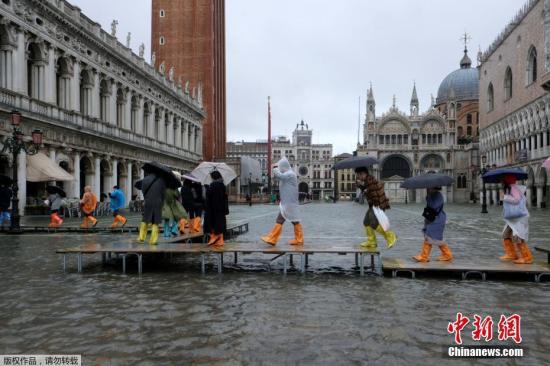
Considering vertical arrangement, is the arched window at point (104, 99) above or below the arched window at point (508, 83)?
below

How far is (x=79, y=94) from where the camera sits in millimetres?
32156

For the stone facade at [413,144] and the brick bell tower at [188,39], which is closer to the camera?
the brick bell tower at [188,39]

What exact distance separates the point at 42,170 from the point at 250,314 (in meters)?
22.2

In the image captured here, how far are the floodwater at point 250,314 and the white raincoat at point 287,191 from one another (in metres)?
1.23

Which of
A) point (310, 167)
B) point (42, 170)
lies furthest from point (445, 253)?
point (310, 167)

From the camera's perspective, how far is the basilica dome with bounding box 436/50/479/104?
97181 mm

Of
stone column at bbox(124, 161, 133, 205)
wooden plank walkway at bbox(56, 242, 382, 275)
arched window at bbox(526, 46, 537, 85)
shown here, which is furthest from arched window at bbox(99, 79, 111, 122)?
arched window at bbox(526, 46, 537, 85)

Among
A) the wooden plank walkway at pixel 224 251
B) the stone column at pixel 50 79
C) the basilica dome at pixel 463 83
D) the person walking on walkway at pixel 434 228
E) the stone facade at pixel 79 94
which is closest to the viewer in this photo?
the wooden plank walkway at pixel 224 251

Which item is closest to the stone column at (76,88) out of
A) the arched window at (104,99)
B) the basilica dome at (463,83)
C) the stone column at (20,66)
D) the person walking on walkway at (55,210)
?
the arched window at (104,99)

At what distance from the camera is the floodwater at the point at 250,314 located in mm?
4790

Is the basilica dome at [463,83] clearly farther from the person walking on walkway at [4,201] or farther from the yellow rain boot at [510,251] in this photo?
the yellow rain boot at [510,251]

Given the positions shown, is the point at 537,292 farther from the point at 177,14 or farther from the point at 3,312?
the point at 177,14

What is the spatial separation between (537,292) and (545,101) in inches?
1601

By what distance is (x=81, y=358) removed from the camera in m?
4.61
